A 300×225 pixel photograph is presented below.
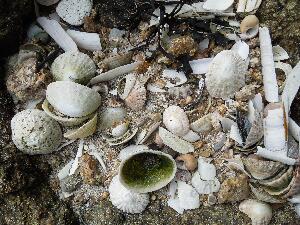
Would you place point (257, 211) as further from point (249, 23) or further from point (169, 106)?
point (249, 23)

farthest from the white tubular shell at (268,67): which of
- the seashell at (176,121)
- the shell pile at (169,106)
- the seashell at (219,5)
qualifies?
the seashell at (176,121)

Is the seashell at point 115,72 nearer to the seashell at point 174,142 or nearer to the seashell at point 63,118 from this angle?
the seashell at point 63,118

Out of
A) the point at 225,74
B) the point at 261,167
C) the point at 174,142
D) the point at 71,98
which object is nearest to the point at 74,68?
the point at 71,98

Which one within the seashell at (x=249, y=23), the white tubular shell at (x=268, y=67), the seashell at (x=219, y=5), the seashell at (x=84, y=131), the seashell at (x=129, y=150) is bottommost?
the seashell at (x=129, y=150)

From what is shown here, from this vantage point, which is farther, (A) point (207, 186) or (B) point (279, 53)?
(B) point (279, 53)

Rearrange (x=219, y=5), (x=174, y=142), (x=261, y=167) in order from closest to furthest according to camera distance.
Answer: (x=261, y=167) → (x=174, y=142) → (x=219, y=5)

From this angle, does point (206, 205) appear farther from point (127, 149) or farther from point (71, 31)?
point (71, 31)
